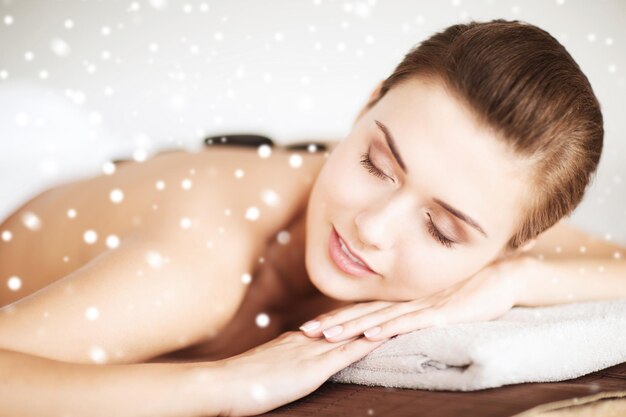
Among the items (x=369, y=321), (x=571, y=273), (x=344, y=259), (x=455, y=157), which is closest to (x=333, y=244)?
(x=344, y=259)

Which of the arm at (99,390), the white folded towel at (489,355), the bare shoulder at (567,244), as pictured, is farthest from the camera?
the bare shoulder at (567,244)

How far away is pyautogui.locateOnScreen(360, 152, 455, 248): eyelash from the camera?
100 cm

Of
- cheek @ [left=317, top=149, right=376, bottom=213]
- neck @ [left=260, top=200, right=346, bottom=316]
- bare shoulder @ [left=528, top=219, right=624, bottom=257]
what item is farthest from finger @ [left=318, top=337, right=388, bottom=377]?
bare shoulder @ [left=528, top=219, right=624, bottom=257]

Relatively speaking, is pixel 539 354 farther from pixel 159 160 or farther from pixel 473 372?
pixel 159 160

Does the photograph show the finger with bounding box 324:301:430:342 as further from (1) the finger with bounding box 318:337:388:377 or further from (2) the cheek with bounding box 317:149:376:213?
(2) the cheek with bounding box 317:149:376:213

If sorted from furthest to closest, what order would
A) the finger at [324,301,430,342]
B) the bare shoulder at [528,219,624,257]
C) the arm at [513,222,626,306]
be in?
the bare shoulder at [528,219,624,257] < the arm at [513,222,626,306] < the finger at [324,301,430,342]

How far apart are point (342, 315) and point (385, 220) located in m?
0.19

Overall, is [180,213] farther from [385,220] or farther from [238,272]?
[385,220]

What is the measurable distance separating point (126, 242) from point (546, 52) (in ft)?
2.60

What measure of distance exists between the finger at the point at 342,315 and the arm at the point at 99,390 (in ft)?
0.73

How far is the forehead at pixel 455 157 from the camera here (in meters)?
0.95

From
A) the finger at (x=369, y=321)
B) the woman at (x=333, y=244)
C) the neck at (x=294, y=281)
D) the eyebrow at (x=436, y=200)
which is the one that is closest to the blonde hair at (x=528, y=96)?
the woman at (x=333, y=244)

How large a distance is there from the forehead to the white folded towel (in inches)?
7.8

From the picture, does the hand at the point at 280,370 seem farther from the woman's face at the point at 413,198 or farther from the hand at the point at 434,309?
the woman's face at the point at 413,198
